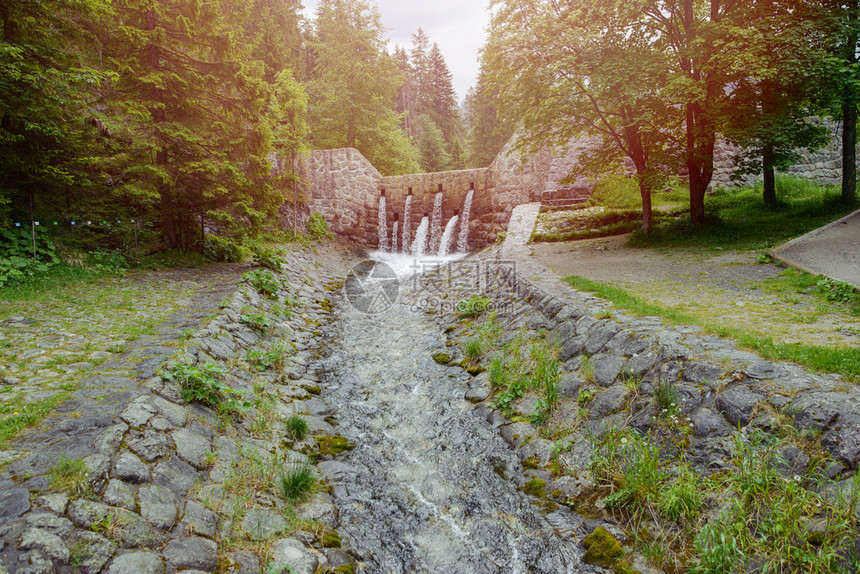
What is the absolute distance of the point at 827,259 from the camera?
23.9 ft

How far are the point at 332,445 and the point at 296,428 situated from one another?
47 cm

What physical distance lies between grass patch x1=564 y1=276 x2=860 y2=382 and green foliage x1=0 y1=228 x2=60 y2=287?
9.64 m

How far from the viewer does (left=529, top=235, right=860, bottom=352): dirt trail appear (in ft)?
15.8

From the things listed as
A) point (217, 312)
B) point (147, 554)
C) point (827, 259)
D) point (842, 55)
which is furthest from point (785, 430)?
point (842, 55)

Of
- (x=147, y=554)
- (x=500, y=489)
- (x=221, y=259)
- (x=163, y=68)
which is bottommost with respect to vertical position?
(x=500, y=489)

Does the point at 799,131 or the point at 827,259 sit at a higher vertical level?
the point at 799,131

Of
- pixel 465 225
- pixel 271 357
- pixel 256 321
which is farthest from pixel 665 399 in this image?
pixel 465 225

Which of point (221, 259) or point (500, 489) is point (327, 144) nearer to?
point (221, 259)

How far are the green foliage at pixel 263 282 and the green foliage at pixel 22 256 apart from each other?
11.0 feet

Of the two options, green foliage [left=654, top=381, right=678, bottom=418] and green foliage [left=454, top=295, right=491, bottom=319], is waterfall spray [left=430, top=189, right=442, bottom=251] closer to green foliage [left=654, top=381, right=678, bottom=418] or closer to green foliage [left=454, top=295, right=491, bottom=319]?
green foliage [left=454, top=295, right=491, bottom=319]

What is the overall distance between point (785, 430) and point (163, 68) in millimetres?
12378

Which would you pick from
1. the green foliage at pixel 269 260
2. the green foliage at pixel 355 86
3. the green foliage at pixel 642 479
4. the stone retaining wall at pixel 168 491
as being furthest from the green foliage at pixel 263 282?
the green foliage at pixel 355 86

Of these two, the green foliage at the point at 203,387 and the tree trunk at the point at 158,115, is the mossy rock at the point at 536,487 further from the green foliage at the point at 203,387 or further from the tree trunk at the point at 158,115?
the tree trunk at the point at 158,115

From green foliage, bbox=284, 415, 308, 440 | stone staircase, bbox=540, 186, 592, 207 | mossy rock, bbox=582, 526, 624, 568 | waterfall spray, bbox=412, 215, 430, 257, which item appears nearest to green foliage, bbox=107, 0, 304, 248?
green foliage, bbox=284, 415, 308, 440
